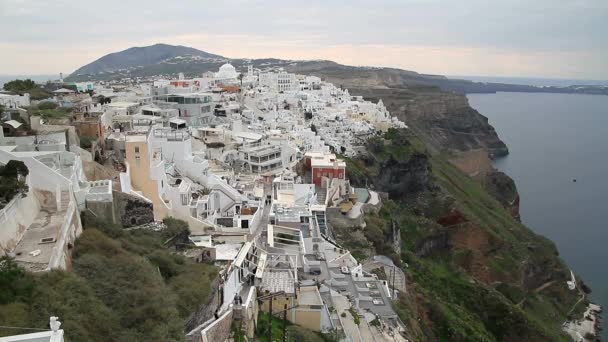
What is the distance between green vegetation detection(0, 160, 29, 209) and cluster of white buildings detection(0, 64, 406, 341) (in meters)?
0.68

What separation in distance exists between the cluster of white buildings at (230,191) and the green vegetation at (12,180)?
678 mm

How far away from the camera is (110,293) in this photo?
1045cm

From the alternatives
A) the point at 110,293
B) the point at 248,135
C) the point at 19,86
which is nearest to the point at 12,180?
the point at 110,293

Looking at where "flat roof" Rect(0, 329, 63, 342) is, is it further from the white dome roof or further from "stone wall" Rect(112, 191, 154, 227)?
the white dome roof

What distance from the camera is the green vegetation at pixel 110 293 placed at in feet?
29.0

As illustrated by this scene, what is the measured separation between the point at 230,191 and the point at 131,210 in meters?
8.17

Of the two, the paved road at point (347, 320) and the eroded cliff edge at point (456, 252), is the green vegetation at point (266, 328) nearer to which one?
the paved road at point (347, 320)

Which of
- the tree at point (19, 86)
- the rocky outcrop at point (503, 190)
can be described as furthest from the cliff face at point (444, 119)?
the tree at point (19, 86)

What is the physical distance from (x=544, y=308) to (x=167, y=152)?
29978mm

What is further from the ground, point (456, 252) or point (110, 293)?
point (110, 293)

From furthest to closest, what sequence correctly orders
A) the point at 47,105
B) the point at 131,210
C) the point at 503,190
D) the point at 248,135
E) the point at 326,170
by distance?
the point at 503,190 < the point at 248,135 < the point at 326,170 < the point at 47,105 < the point at 131,210

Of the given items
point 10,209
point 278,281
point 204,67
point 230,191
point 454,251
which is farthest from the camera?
point 204,67

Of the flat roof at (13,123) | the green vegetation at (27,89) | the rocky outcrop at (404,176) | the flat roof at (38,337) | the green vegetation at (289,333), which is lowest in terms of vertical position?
the rocky outcrop at (404,176)

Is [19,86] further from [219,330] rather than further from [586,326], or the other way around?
[586,326]
